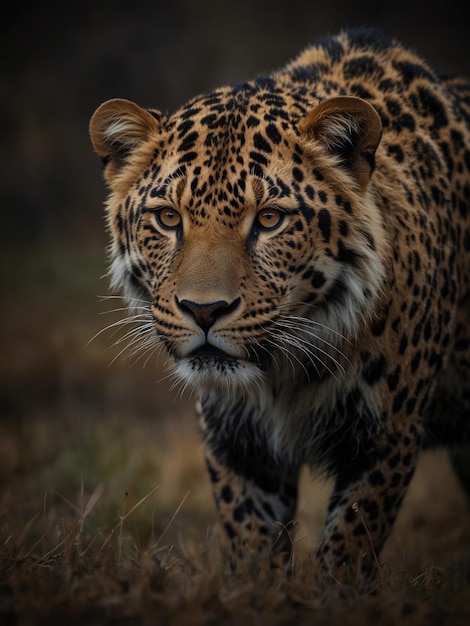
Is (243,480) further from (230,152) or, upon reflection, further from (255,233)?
(230,152)

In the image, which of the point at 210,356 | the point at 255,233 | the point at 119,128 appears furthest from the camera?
the point at 119,128

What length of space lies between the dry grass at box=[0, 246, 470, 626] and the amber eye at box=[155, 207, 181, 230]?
1.18 metres

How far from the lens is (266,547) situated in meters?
4.62

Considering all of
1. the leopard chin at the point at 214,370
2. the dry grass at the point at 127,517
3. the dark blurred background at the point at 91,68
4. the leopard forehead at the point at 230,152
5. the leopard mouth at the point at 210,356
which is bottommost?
the dry grass at the point at 127,517

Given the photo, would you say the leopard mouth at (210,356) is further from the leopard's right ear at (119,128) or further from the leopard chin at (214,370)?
the leopard's right ear at (119,128)

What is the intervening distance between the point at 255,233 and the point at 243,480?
1.49 m

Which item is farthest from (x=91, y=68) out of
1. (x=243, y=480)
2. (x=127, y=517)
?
(x=243, y=480)

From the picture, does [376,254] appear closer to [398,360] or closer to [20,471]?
[398,360]

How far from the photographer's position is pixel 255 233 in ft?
12.6

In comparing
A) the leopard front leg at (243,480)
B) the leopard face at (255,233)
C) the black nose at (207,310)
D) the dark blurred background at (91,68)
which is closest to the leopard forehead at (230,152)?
the leopard face at (255,233)

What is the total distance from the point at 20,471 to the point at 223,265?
15.6ft

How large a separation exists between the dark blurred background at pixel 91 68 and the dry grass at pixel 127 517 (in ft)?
2.22

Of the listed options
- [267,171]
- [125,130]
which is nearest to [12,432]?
[125,130]

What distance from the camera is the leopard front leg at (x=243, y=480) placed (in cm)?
461
